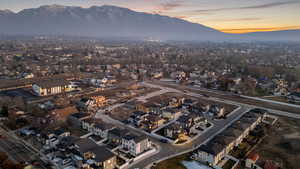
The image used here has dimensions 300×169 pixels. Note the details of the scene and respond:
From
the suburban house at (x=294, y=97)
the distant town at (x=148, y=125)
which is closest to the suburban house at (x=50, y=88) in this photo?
the distant town at (x=148, y=125)

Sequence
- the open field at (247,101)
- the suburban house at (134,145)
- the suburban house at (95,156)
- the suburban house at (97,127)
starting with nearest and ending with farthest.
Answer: the suburban house at (95,156), the suburban house at (134,145), the suburban house at (97,127), the open field at (247,101)

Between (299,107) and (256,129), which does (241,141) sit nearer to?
(256,129)

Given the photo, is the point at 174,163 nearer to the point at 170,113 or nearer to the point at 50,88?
the point at 170,113

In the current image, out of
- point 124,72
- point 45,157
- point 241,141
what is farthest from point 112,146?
point 124,72

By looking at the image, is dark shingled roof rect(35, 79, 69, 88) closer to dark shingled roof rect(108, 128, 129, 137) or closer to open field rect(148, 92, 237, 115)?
open field rect(148, 92, 237, 115)

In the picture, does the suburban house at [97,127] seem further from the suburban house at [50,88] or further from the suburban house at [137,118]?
the suburban house at [50,88]

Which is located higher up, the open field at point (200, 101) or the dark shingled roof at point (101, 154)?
the open field at point (200, 101)

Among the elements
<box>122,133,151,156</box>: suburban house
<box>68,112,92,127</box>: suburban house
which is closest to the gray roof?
<box>122,133,151,156</box>: suburban house
